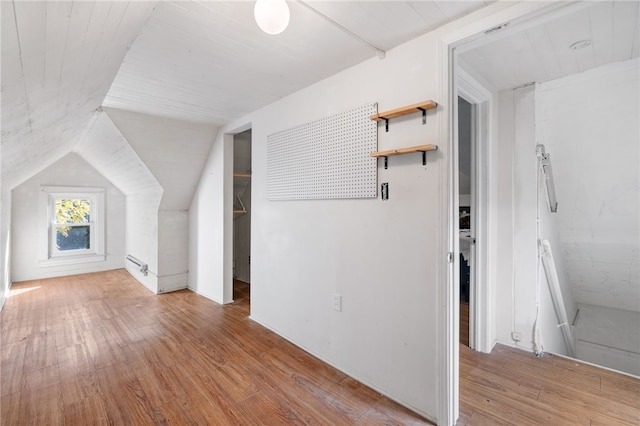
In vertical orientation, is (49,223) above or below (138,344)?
above

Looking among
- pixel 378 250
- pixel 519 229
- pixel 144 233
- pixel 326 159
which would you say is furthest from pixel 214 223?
pixel 519 229

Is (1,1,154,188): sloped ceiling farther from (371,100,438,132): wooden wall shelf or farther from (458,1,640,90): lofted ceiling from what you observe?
(458,1,640,90): lofted ceiling

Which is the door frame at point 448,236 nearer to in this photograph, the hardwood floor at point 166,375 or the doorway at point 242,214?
the hardwood floor at point 166,375

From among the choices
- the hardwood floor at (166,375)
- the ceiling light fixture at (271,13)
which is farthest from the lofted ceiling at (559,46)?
the hardwood floor at (166,375)

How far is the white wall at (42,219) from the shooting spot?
15.6 feet

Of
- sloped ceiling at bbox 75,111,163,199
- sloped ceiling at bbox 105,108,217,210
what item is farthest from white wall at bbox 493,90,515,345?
sloped ceiling at bbox 75,111,163,199

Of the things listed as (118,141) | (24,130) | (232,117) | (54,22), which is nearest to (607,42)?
(54,22)

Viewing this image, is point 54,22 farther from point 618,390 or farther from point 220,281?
point 618,390

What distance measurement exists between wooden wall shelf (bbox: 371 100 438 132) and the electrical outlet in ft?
4.06

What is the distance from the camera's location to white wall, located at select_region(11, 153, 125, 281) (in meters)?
4.75

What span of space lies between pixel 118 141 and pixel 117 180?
206 cm

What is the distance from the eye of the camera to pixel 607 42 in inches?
68.9

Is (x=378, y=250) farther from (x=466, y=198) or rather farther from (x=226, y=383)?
(x=466, y=198)

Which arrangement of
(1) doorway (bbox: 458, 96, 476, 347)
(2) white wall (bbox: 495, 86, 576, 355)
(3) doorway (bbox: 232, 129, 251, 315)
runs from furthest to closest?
(3) doorway (bbox: 232, 129, 251, 315)
(1) doorway (bbox: 458, 96, 476, 347)
(2) white wall (bbox: 495, 86, 576, 355)
